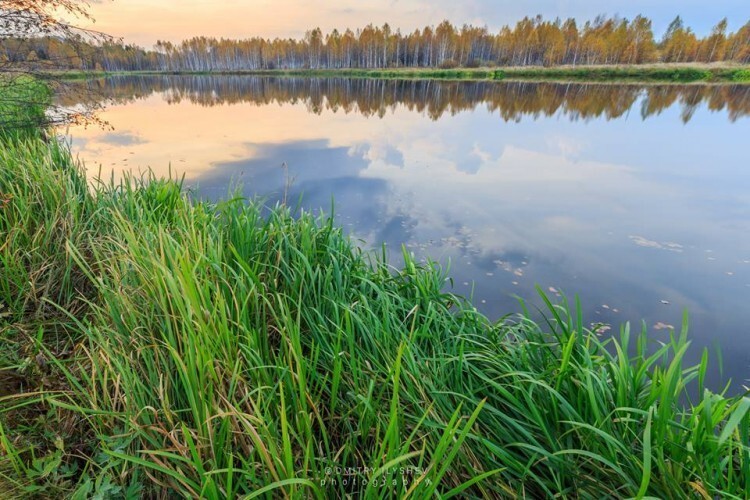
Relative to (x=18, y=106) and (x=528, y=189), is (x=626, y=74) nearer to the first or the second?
(x=528, y=189)

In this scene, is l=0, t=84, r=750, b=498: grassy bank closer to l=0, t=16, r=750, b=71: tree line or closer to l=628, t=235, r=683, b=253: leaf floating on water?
l=628, t=235, r=683, b=253: leaf floating on water

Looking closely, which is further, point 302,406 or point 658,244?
point 658,244

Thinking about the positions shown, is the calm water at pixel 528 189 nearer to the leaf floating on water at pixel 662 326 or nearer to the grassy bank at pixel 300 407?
the leaf floating on water at pixel 662 326

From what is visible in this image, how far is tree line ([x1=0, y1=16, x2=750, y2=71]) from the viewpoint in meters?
68.1

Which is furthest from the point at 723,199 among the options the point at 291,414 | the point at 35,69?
the point at 35,69

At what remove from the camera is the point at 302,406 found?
5.17ft

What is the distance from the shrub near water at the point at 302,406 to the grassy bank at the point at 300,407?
1 centimetres

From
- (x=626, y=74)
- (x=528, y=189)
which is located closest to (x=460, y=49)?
(x=626, y=74)

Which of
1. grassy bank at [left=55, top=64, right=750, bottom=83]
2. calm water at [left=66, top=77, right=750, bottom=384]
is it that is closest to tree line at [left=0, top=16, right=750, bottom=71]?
grassy bank at [left=55, top=64, right=750, bottom=83]

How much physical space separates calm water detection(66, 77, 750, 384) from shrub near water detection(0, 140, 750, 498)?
193 centimetres

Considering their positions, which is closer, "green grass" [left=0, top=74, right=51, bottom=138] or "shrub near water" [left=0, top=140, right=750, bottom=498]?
"shrub near water" [left=0, top=140, right=750, bottom=498]

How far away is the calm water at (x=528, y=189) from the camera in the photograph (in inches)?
200

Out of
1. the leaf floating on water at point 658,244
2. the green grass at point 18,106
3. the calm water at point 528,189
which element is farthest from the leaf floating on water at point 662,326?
the green grass at point 18,106

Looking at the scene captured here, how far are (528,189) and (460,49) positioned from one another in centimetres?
8487
